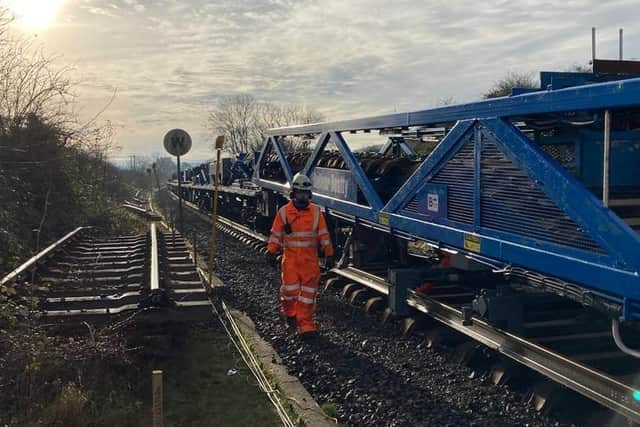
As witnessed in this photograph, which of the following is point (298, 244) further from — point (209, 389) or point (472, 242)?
point (472, 242)

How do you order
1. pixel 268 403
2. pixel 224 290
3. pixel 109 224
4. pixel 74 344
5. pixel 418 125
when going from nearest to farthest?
pixel 268 403 < pixel 74 344 < pixel 418 125 < pixel 224 290 < pixel 109 224

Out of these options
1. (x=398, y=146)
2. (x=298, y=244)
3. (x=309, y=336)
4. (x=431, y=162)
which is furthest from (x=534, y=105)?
(x=398, y=146)

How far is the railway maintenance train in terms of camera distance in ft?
11.5

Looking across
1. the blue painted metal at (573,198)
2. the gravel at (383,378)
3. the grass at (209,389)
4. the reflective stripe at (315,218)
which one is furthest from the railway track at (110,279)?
the blue painted metal at (573,198)

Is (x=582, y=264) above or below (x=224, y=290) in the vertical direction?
above

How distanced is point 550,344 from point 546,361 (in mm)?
1068

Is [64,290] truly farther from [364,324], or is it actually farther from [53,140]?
[53,140]

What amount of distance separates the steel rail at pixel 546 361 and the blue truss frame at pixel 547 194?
60cm

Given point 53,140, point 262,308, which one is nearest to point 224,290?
point 262,308

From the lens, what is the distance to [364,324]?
22.2 feet

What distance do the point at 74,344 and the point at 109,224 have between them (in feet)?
40.3

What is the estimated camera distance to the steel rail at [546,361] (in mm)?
3525

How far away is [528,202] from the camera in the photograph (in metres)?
4.16

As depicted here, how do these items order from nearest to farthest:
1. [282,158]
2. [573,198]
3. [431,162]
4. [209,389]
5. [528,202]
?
[573,198] → [528,202] → [209,389] → [431,162] → [282,158]
